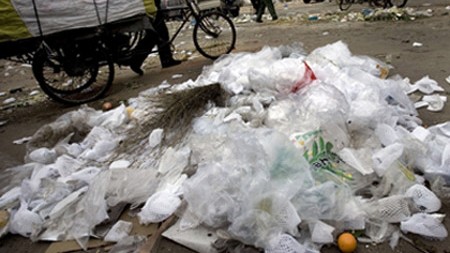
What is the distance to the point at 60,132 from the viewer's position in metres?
3.38

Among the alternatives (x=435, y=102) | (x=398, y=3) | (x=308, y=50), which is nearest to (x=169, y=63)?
(x=308, y=50)

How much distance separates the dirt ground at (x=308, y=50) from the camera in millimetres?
2764

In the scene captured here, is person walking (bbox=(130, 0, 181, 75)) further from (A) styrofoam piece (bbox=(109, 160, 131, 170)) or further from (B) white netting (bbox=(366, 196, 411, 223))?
(B) white netting (bbox=(366, 196, 411, 223))

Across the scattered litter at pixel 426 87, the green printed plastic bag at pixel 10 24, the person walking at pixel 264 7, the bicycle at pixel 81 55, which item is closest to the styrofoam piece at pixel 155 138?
the bicycle at pixel 81 55

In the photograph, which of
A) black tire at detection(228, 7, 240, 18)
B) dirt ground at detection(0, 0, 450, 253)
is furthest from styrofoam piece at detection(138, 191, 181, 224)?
black tire at detection(228, 7, 240, 18)

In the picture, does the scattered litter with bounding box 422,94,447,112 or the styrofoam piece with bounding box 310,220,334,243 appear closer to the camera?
the styrofoam piece with bounding box 310,220,334,243

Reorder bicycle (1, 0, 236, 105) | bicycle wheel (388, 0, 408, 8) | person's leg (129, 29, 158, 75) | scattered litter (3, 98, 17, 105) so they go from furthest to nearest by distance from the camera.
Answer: bicycle wheel (388, 0, 408, 8) → scattered litter (3, 98, 17, 105) → person's leg (129, 29, 158, 75) → bicycle (1, 0, 236, 105)

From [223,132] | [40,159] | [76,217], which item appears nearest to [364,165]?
[223,132]

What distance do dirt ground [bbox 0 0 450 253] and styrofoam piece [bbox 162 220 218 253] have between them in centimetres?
4

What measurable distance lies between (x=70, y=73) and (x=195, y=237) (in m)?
3.30

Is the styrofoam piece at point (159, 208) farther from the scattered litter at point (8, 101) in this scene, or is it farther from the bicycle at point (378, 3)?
the bicycle at point (378, 3)

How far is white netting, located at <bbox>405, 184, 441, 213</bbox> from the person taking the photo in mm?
1915

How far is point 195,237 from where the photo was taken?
1.92 m

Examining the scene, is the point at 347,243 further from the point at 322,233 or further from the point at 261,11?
the point at 261,11
